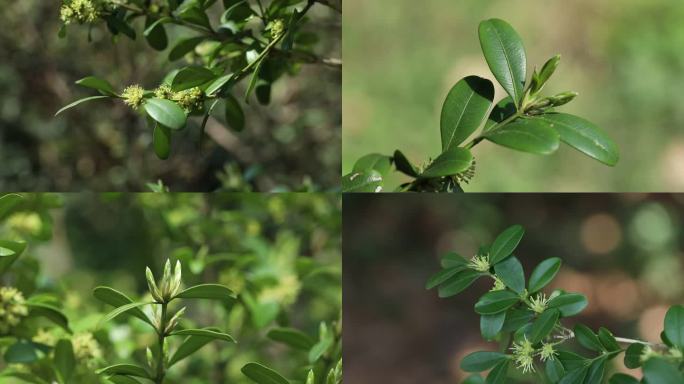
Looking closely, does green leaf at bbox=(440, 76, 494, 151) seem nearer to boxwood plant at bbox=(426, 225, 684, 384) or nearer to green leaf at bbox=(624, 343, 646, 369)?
boxwood plant at bbox=(426, 225, 684, 384)

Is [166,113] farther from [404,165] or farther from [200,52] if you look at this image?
[200,52]

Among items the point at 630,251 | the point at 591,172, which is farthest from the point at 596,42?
the point at 630,251

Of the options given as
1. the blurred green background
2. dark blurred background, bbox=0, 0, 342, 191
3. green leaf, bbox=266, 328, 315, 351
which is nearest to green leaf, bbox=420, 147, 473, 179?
green leaf, bbox=266, 328, 315, 351

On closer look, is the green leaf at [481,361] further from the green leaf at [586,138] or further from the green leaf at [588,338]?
the green leaf at [586,138]

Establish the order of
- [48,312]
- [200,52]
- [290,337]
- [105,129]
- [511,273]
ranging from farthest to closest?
[105,129], [200,52], [290,337], [48,312], [511,273]

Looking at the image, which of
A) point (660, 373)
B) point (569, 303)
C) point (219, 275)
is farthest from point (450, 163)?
point (219, 275)

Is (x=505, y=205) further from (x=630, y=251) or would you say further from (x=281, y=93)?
(x=281, y=93)

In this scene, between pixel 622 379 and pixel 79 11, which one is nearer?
pixel 622 379

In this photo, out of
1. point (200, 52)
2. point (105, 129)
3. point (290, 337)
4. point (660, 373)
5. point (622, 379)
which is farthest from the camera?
point (105, 129)
